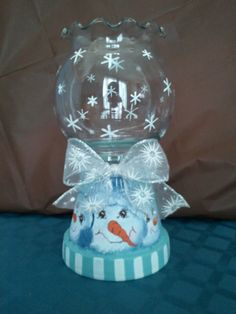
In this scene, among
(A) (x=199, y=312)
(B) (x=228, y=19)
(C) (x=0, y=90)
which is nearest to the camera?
(A) (x=199, y=312)

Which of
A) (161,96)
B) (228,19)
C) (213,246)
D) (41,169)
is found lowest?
(213,246)

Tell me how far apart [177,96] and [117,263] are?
411 millimetres

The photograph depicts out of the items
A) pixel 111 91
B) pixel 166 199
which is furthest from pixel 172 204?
pixel 111 91

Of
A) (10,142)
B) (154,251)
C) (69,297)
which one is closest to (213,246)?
(154,251)

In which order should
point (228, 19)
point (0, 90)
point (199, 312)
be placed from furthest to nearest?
point (0, 90), point (228, 19), point (199, 312)

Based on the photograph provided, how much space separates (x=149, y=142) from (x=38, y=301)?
0.94 ft

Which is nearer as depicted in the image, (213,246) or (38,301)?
(38,301)

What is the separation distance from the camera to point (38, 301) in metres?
0.46

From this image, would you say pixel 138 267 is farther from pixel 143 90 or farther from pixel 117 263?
pixel 143 90

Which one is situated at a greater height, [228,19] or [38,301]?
[228,19]

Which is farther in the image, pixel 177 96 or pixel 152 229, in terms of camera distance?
pixel 177 96

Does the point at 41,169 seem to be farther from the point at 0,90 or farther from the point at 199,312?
the point at 199,312

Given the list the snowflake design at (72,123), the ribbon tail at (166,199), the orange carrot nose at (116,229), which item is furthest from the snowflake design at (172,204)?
the snowflake design at (72,123)

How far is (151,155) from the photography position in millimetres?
521
